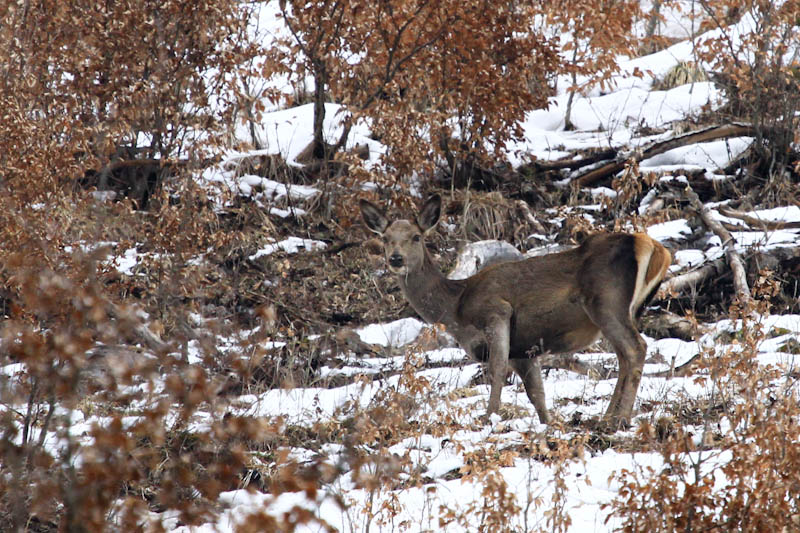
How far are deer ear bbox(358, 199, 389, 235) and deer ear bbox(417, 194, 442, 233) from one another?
326 millimetres

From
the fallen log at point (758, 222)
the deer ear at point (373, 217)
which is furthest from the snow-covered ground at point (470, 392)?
the deer ear at point (373, 217)

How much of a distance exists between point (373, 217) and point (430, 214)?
0.53 meters

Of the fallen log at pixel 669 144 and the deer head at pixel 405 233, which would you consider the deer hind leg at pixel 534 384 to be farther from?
the fallen log at pixel 669 144

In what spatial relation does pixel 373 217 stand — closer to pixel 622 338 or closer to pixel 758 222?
pixel 622 338

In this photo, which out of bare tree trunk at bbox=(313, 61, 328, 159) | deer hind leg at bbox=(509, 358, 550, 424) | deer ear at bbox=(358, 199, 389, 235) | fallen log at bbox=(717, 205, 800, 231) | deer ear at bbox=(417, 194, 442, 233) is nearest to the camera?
deer hind leg at bbox=(509, 358, 550, 424)

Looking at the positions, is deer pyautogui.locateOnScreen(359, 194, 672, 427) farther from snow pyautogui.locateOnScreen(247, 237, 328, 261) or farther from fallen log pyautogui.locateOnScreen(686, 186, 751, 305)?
snow pyautogui.locateOnScreen(247, 237, 328, 261)

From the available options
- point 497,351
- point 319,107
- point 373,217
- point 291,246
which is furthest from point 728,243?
point 319,107

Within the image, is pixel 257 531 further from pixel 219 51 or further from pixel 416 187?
pixel 416 187

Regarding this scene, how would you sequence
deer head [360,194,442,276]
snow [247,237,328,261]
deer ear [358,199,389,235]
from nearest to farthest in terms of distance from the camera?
deer head [360,194,442,276] → deer ear [358,199,389,235] → snow [247,237,328,261]

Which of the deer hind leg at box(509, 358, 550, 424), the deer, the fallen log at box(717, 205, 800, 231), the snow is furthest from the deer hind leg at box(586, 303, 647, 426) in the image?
the snow

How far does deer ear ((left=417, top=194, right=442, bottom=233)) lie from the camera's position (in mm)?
8273

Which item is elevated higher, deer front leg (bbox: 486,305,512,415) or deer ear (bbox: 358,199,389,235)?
deer ear (bbox: 358,199,389,235)

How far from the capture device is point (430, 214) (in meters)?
8.35

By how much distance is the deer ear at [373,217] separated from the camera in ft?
27.7
